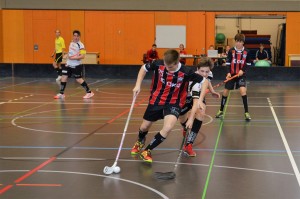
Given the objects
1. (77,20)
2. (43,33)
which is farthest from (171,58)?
(43,33)

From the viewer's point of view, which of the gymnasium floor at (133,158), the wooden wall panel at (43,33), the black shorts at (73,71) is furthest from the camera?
the wooden wall panel at (43,33)

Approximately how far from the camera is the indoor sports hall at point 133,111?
5879 millimetres

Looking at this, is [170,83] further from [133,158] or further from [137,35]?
[137,35]

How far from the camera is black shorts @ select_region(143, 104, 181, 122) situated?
6.82m

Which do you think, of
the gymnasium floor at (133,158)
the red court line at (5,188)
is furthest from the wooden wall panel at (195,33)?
the red court line at (5,188)

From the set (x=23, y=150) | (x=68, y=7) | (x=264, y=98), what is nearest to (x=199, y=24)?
(x=68, y=7)

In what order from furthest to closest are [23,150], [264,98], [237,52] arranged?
[264,98] → [237,52] → [23,150]

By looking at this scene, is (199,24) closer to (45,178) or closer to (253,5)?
(253,5)

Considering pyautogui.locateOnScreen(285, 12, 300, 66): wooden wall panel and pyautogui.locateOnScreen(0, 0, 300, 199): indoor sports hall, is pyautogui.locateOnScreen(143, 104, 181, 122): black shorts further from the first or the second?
pyautogui.locateOnScreen(285, 12, 300, 66): wooden wall panel

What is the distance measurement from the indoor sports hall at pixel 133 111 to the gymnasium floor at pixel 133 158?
0.06 ft

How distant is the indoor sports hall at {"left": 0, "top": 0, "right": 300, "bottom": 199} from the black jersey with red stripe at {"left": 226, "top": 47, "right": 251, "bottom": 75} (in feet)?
1.97

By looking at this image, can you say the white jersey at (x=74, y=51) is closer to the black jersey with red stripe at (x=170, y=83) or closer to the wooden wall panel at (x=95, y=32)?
the black jersey with red stripe at (x=170, y=83)

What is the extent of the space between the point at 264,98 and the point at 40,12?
54.5 ft

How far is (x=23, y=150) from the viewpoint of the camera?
7.70 meters
